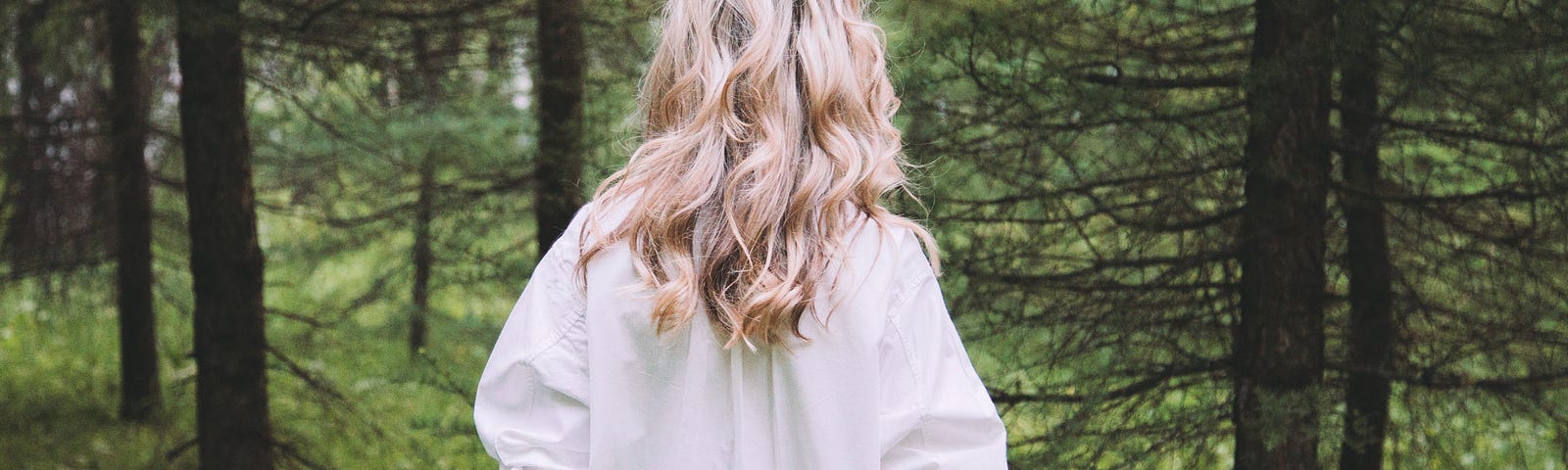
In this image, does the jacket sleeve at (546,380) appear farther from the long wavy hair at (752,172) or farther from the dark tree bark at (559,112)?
the dark tree bark at (559,112)

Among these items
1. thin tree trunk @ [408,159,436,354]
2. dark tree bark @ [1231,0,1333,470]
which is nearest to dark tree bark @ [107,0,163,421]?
thin tree trunk @ [408,159,436,354]

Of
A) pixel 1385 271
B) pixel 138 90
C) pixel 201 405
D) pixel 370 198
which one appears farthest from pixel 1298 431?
pixel 138 90

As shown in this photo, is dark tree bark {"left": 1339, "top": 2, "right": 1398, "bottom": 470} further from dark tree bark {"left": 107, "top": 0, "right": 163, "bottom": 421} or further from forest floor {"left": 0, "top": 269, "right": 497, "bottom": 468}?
dark tree bark {"left": 107, "top": 0, "right": 163, "bottom": 421}

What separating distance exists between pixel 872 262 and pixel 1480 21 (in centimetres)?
Result: 314

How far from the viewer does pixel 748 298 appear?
1805mm

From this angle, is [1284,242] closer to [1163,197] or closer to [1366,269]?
[1163,197]

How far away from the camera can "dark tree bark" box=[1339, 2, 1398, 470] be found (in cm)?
411

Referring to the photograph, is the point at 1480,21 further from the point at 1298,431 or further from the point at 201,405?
the point at 201,405

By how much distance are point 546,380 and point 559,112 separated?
399 cm

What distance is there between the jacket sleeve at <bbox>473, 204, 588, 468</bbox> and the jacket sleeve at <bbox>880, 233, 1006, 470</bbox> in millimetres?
514

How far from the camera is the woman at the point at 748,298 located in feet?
6.06

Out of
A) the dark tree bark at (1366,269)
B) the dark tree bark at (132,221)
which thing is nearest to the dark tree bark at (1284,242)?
the dark tree bark at (1366,269)

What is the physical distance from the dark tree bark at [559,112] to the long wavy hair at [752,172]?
12.1 ft

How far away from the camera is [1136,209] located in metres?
4.28
